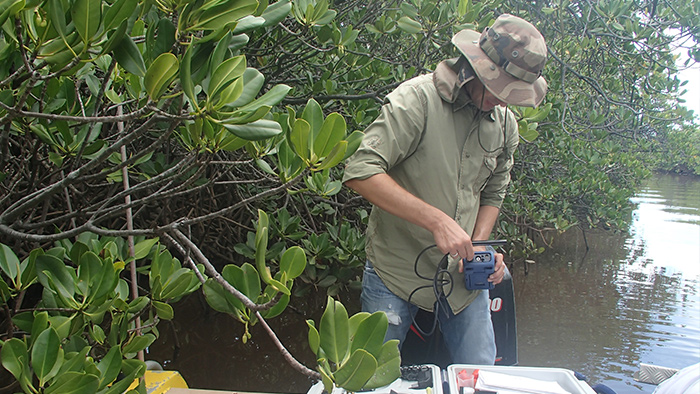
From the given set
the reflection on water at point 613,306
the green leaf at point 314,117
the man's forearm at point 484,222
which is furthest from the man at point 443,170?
the reflection on water at point 613,306

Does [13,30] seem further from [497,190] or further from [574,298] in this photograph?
[574,298]

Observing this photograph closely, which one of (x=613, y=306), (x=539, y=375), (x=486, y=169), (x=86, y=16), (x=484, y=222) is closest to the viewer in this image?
(x=86, y=16)

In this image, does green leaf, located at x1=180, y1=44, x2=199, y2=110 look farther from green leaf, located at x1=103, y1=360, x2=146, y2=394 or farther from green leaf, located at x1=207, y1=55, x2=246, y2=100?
green leaf, located at x1=103, y1=360, x2=146, y2=394

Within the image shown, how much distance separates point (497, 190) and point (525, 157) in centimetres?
343

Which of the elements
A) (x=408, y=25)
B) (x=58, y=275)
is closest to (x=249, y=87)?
(x=58, y=275)

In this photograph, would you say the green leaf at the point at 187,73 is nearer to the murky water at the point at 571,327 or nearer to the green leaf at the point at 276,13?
the green leaf at the point at 276,13

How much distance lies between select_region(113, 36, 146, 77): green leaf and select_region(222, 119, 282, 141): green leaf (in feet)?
0.60

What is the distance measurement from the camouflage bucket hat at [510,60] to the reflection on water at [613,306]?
279cm

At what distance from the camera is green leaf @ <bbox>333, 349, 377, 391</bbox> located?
758 millimetres

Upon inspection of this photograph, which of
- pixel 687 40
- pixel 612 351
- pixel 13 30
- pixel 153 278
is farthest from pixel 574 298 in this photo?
pixel 13 30

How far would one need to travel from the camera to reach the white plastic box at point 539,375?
5.34 feet

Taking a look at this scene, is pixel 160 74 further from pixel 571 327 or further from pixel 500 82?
pixel 571 327

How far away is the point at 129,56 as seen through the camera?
90 cm

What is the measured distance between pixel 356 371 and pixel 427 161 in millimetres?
1299
